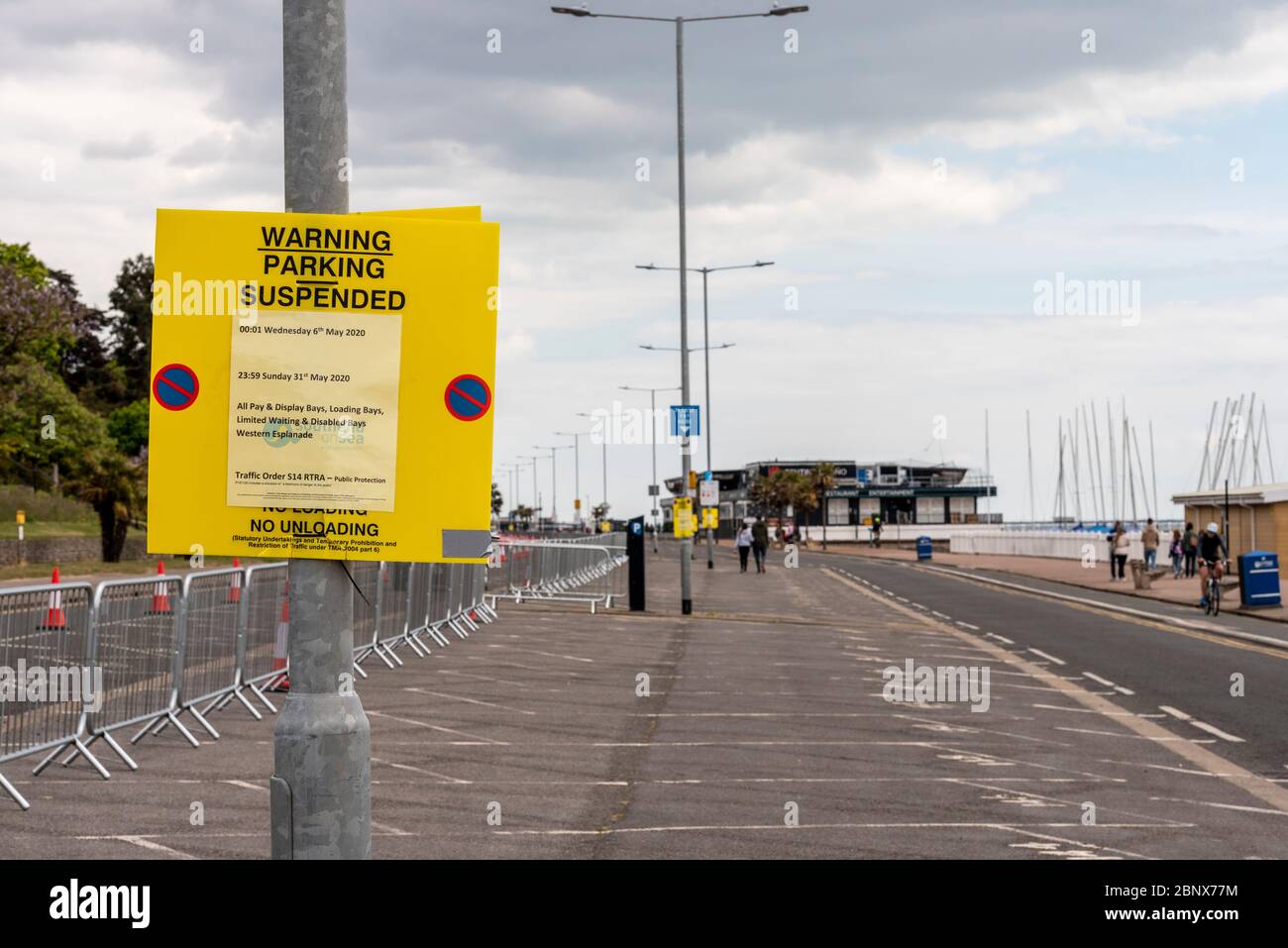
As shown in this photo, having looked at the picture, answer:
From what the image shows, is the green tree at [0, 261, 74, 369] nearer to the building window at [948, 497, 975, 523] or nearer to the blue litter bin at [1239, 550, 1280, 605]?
the blue litter bin at [1239, 550, 1280, 605]

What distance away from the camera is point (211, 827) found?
8.75 m

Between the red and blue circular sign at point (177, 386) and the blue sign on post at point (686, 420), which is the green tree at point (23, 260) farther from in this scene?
the red and blue circular sign at point (177, 386)

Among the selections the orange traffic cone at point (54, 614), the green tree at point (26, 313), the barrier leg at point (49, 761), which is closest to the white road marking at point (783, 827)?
the barrier leg at point (49, 761)

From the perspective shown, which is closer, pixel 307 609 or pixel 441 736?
pixel 307 609

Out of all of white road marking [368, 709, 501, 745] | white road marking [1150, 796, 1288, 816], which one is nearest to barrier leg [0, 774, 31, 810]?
white road marking [368, 709, 501, 745]

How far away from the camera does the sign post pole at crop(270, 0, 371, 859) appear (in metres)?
3.96

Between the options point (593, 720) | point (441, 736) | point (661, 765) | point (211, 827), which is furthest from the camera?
point (593, 720)

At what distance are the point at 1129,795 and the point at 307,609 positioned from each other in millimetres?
7554

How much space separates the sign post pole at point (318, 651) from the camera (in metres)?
3.96

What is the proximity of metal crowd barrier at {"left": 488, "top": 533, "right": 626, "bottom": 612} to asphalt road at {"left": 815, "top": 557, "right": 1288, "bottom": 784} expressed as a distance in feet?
23.5
